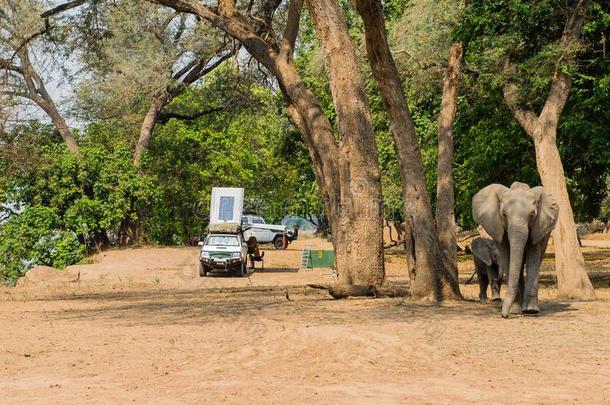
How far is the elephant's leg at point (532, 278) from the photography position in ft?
58.4

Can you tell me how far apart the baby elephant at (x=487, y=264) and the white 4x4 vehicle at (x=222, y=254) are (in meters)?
14.1

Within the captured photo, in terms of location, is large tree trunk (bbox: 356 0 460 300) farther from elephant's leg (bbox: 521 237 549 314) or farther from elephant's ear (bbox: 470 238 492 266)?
elephant's leg (bbox: 521 237 549 314)

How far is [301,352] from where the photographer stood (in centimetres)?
1234

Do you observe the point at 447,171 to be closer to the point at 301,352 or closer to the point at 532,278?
the point at 532,278

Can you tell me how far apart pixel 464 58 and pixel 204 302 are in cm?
952

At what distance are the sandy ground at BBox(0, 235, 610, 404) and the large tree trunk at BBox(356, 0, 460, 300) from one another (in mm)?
653

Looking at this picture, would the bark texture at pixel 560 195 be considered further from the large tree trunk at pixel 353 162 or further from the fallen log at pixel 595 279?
the fallen log at pixel 595 279

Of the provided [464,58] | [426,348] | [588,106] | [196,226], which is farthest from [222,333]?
[196,226]

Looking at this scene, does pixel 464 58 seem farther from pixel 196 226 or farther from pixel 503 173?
pixel 196 226

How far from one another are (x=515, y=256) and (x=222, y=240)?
19.1 metres

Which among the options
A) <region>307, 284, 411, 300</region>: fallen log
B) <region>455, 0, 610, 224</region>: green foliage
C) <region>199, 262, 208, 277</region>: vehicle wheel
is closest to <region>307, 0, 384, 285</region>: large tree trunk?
<region>307, 284, 411, 300</region>: fallen log

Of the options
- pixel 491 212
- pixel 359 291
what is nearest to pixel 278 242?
pixel 359 291

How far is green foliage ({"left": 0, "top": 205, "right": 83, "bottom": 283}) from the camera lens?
3919 cm

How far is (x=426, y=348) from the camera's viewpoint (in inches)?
502
